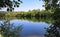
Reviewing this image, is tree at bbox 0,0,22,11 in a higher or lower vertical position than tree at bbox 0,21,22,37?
higher

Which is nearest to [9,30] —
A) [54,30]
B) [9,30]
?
[9,30]

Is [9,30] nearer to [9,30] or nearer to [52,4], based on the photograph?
[9,30]

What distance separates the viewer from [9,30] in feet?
22.1

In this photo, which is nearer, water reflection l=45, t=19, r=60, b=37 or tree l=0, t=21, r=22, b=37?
water reflection l=45, t=19, r=60, b=37

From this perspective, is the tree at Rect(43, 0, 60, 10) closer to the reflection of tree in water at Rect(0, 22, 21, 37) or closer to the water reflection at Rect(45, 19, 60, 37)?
the water reflection at Rect(45, 19, 60, 37)

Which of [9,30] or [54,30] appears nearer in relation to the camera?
[54,30]

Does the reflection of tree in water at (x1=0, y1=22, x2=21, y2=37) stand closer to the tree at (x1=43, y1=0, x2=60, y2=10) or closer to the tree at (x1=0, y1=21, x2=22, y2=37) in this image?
the tree at (x1=0, y1=21, x2=22, y2=37)

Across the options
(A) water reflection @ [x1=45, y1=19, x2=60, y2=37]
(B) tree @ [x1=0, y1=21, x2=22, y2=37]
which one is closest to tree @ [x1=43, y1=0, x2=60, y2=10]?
(A) water reflection @ [x1=45, y1=19, x2=60, y2=37]

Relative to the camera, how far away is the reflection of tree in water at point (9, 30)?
675 cm

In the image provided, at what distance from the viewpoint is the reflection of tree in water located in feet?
22.2

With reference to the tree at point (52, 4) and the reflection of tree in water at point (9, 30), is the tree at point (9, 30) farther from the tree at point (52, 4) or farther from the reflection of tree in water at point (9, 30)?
the tree at point (52, 4)

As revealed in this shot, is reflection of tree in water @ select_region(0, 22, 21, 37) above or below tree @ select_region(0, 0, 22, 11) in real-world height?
below

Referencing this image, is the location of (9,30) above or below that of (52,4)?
below

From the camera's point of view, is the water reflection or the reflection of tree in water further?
the reflection of tree in water
